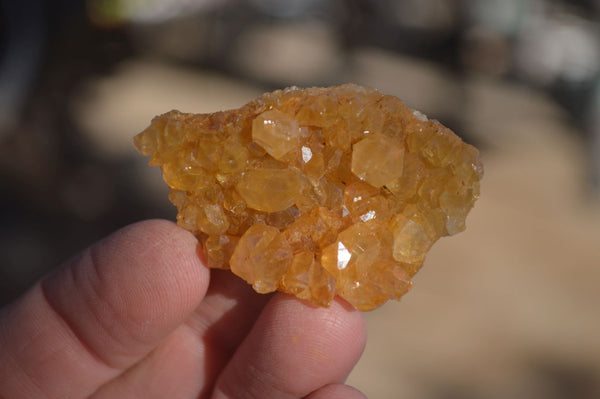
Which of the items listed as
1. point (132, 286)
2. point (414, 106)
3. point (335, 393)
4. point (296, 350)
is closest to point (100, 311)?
point (132, 286)

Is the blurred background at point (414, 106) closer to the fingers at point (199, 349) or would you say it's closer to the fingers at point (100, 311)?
the fingers at point (199, 349)

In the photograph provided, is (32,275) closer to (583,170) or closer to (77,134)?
(77,134)

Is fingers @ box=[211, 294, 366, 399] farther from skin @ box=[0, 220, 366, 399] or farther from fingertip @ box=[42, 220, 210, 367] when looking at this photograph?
fingertip @ box=[42, 220, 210, 367]

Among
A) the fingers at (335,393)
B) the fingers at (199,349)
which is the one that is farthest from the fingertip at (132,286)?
the fingers at (335,393)

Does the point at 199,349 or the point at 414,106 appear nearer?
the point at 199,349

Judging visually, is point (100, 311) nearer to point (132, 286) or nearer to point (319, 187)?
point (132, 286)
